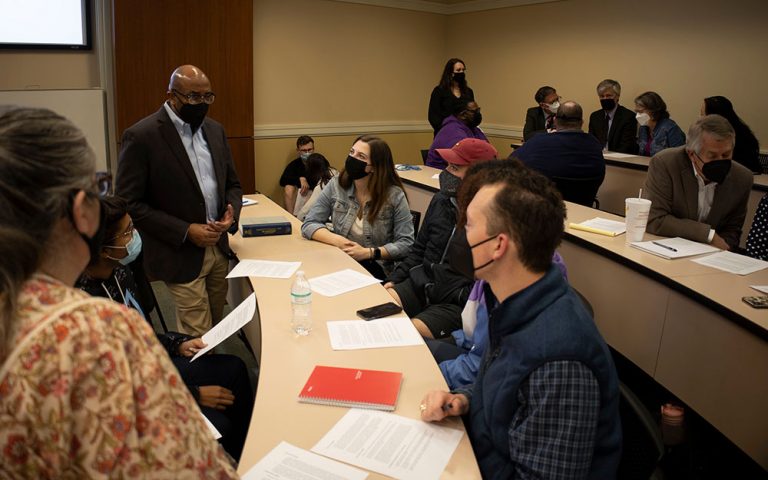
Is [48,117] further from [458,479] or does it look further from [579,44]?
[579,44]

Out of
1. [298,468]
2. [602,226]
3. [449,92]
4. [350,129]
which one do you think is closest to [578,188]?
[602,226]

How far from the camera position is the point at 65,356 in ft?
2.26

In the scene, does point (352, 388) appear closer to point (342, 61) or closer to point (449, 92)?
point (449, 92)

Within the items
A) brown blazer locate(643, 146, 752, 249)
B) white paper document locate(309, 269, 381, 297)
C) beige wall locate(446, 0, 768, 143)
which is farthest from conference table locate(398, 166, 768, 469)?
beige wall locate(446, 0, 768, 143)

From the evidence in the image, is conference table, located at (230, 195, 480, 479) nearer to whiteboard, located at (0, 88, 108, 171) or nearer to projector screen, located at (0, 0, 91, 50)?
whiteboard, located at (0, 88, 108, 171)

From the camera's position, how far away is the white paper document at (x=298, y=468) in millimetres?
1274

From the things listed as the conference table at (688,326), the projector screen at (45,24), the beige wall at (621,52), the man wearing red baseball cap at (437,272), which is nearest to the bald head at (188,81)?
the man wearing red baseball cap at (437,272)

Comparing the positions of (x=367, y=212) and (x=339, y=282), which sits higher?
(x=367, y=212)

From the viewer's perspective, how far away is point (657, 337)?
2.65m

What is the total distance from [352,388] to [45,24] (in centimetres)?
492

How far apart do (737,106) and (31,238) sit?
6.37m

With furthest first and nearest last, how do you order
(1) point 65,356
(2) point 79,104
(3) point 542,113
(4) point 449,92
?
1. (3) point 542,113
2. (4) point 449,92
3. (2) point 79,104
4. (1) point 65,356

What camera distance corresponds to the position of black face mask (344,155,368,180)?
3.08 meters

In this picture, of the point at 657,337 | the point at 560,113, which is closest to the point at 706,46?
the point at 560,113
